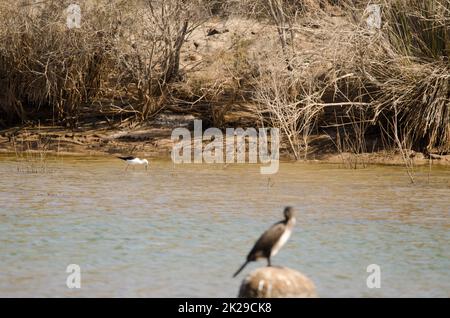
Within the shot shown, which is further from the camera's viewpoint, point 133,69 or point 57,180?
point 133,69

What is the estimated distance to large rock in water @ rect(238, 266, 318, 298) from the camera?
8.10 metres

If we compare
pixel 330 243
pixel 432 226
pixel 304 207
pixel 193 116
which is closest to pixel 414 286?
pixel 330 243

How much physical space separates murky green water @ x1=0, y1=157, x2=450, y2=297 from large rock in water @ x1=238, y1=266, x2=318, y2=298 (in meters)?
0.86

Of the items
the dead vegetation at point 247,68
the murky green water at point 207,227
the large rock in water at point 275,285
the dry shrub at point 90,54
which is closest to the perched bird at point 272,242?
the large rock in water at point 275,285

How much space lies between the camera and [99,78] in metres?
19.3

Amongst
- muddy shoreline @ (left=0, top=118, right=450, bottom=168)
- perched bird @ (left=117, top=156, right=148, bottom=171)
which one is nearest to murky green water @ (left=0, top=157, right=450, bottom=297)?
perched bird @ (left=117, top=156, right=148, bottom=171)

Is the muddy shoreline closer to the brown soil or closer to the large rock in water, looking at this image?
the brown soil

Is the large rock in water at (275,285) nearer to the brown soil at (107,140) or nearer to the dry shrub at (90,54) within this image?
the brown soil at (107,140)

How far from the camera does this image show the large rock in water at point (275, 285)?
8.10m

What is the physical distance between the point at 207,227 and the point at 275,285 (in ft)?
12.6

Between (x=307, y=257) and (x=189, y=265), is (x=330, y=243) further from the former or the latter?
(x=189, y=265)

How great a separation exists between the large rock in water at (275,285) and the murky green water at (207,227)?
2.81ft
